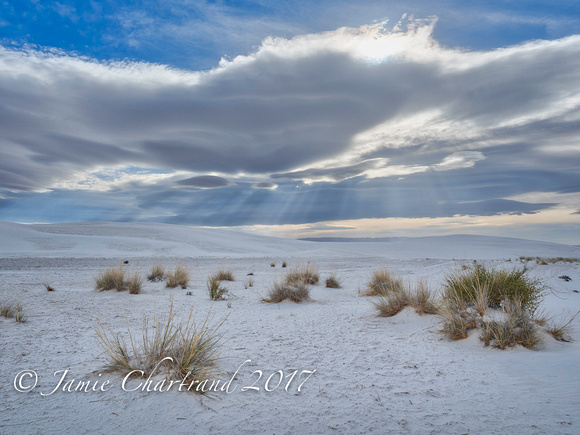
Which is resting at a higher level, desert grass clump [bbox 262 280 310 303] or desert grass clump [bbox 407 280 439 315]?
desert grass clump [bbox 407 280 439 315]

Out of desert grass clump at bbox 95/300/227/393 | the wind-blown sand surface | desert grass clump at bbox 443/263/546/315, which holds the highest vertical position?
desert grass clump at bbox 443/263/546/315

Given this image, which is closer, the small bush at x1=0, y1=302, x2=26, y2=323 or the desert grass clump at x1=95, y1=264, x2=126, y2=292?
the small bush at x1=0, y1=302, x2=26, y2=323

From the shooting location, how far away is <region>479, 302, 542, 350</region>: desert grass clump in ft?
14.0

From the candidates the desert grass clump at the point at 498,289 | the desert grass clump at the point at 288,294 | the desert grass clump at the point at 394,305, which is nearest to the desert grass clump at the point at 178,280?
the desert grass clump at the point at 288,294

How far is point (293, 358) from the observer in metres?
4.22

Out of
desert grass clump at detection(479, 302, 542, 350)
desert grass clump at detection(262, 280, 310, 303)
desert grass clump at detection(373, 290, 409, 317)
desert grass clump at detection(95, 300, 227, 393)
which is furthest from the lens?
desert grass clump at detection(262, 280, 310, 303)

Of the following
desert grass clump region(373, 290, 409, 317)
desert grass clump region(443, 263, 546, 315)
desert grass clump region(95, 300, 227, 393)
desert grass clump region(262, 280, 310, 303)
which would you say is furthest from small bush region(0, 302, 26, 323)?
desert grass clump region(443, 263, 546, 315)

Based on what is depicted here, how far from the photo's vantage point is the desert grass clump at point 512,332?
4.26m

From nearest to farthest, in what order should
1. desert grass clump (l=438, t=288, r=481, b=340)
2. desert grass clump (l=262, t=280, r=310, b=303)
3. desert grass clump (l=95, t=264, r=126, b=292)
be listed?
desert grass clump (l=438, t=288, r=481, b=340)
desert grass clump (l=262, t=280, r=310, b=303)
desert grass clump (l=95, t=264, r=126, b=292)

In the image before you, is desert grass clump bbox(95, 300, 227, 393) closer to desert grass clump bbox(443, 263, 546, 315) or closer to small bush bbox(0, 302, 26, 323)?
small bush bbox(0, 302, 26, 323)

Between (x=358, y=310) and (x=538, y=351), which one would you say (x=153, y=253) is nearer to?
(x=358, y=310)

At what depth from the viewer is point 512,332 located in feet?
14.2

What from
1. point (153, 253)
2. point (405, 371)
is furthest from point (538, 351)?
point (153, 253)

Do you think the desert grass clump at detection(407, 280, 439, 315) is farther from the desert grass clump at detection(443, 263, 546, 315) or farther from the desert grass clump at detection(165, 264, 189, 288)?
the desert grass clump at detection(165, 264, 189, 288)
